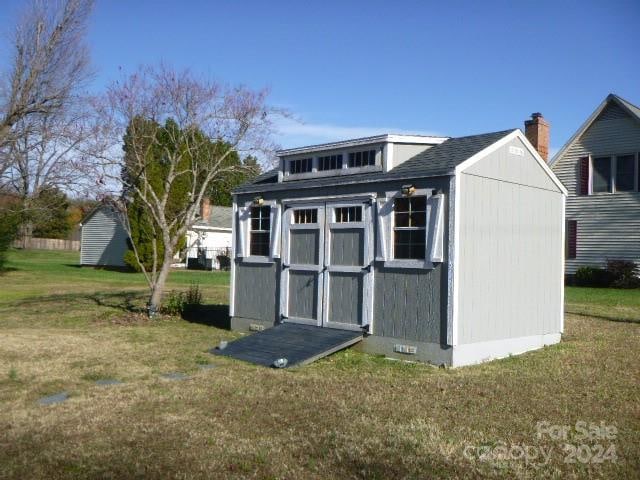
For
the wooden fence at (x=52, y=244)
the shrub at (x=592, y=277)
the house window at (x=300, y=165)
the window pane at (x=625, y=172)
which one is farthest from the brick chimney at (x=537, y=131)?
the wooden fence at (x=52, y=244)

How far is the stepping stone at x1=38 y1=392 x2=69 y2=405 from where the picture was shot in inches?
297

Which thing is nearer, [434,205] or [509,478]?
[509,478]

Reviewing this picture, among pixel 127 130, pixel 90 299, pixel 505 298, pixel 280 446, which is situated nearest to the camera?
pixel 280 446

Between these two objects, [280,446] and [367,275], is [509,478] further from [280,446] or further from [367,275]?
[367,275]

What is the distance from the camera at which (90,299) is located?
65.2ft

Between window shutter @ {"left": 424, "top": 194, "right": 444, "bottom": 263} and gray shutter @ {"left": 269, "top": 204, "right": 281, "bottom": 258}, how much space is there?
3440 mm

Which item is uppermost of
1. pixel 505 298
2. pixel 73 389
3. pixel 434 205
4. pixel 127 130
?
pixel 127 130

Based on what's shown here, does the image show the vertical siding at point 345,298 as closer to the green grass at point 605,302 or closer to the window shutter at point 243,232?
the window shutter at point 243,232

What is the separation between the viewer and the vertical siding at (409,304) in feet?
32.8

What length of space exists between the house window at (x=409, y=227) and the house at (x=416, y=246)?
2cm

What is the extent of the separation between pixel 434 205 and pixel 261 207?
4355 mm

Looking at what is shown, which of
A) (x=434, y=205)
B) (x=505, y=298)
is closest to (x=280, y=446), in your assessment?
(x=434, y=205)

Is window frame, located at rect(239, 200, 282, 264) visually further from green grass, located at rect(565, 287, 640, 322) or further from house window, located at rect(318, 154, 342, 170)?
green grass, located at rect(565, 287, 640, 322)

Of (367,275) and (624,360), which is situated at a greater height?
(367,275)
